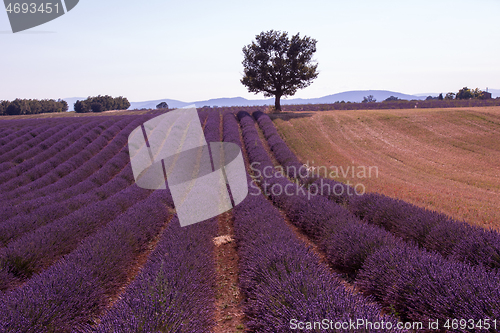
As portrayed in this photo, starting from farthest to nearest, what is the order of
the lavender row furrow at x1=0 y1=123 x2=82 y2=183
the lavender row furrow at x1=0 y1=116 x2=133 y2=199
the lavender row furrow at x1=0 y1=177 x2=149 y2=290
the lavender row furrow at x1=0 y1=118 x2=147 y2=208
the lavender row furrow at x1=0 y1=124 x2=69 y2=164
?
the lavender row furrow at x1=0 y1=124 x2=69 y2=164
the lavender row furrow at x1=0 y1=123 x2=82 y2=183
the lavender row furrow at x1=0 y1=116 x2=133 y2=199
the lavender row furrow at x1=0 y1=118 x2=147 y2=208
the lavender row furrow at x1=0 y1=177 x2=149 y2=290

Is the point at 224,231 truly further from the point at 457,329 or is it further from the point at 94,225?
the point at 457,329

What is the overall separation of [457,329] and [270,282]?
68.6 inches

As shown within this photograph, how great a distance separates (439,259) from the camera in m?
3.39

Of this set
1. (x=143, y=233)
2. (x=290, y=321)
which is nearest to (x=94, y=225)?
(x=143, y=233)

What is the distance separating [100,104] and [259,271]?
2823 inches

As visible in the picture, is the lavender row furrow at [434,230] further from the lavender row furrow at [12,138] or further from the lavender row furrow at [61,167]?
the lavender row furrow at [12,138]

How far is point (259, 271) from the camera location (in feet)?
11.7

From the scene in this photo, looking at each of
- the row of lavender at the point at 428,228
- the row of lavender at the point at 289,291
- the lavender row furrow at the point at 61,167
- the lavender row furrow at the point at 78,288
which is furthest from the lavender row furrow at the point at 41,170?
the row of lavender at the point at 428,228

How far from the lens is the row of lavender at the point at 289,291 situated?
7.36 ft

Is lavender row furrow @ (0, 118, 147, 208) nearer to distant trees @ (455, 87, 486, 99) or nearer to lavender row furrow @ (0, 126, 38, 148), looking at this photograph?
lavender row furrow @ (0, 126, 38, 148)

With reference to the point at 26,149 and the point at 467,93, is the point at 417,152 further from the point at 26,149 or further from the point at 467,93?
the point at 467,93

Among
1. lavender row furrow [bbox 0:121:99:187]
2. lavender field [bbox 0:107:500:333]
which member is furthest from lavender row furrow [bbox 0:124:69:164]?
lavender field [bbox 0:107:500:333]

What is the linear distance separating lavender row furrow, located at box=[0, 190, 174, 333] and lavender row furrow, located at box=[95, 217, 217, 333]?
149mm

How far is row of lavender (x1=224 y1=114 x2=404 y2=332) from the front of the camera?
224cm
